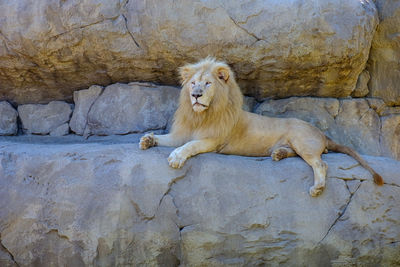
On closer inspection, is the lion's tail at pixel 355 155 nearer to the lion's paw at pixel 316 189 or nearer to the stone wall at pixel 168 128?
the stone wall at pixel 168 128

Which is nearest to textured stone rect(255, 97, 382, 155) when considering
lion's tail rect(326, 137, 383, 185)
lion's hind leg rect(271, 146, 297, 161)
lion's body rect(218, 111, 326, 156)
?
lion's tail rect(326, 137, 383, 185)

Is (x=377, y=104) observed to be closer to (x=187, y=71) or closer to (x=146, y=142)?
(x=187, y=71)

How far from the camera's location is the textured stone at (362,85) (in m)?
5.53

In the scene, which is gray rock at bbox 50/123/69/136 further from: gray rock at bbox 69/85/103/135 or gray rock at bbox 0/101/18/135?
gray rock at bbox 0/101/18/135

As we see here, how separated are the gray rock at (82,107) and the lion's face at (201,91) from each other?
65.9 inches

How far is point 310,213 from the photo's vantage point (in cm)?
401

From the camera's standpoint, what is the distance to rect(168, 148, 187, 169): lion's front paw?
13.2 ft

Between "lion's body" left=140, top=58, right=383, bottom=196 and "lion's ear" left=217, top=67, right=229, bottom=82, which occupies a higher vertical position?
"lion's ear" left=217, top=67, right=229, bottom=82

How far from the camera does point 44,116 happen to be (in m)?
5.86

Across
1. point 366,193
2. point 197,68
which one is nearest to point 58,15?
point 197,68

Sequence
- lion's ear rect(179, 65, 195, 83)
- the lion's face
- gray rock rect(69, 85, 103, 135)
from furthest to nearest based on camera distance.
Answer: gray rock rect(69, 85, 103, 135) → lion's ear rect(179, 65, 195, 83) → the lion's face

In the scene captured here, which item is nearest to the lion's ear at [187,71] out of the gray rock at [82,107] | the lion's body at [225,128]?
the lion's body at [225,128]

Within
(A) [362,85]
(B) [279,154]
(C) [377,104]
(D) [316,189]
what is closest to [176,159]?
(B) [279,154]

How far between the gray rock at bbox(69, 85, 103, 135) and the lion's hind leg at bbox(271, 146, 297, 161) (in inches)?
97.1
